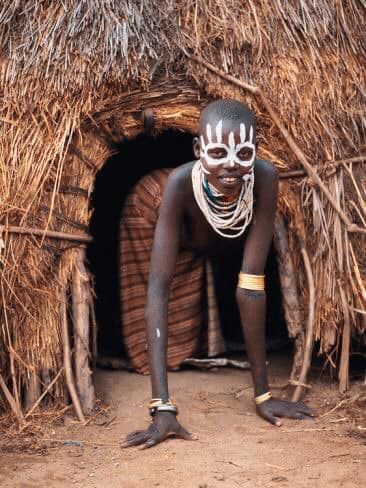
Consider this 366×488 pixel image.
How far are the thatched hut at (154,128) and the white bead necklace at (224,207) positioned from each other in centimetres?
56

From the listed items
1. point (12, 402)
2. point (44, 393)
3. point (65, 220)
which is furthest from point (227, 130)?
point (12, 402)

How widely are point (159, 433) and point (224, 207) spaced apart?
1113 mm

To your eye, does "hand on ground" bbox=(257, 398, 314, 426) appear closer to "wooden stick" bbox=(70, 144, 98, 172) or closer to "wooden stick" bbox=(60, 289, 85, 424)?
"wooden stick" bbox=(60, 289, 85, 424)

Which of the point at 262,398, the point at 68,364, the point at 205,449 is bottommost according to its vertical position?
the point at 205,449

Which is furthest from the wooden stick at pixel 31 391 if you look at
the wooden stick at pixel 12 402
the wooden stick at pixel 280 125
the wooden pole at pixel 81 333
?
the wooden stick at pixel 280 125

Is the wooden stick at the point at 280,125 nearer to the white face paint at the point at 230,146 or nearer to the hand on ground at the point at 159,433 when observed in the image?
the white face paint at the point at 230,146

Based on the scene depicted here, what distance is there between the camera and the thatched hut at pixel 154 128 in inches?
160

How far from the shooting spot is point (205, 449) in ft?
11.6

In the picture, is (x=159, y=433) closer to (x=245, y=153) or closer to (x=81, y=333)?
(x=81, y=333)

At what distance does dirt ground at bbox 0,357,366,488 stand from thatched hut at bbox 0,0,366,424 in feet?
0.89

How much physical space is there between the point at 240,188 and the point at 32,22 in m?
1.47

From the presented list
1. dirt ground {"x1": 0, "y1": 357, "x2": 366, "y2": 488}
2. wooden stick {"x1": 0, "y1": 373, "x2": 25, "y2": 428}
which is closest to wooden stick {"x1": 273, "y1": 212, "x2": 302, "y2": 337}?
dirt ground {"x1": 0, "y1": 357, "x2": 366, "y2": 488}

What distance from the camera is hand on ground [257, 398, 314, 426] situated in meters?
3.94

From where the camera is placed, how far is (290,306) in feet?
14.4
